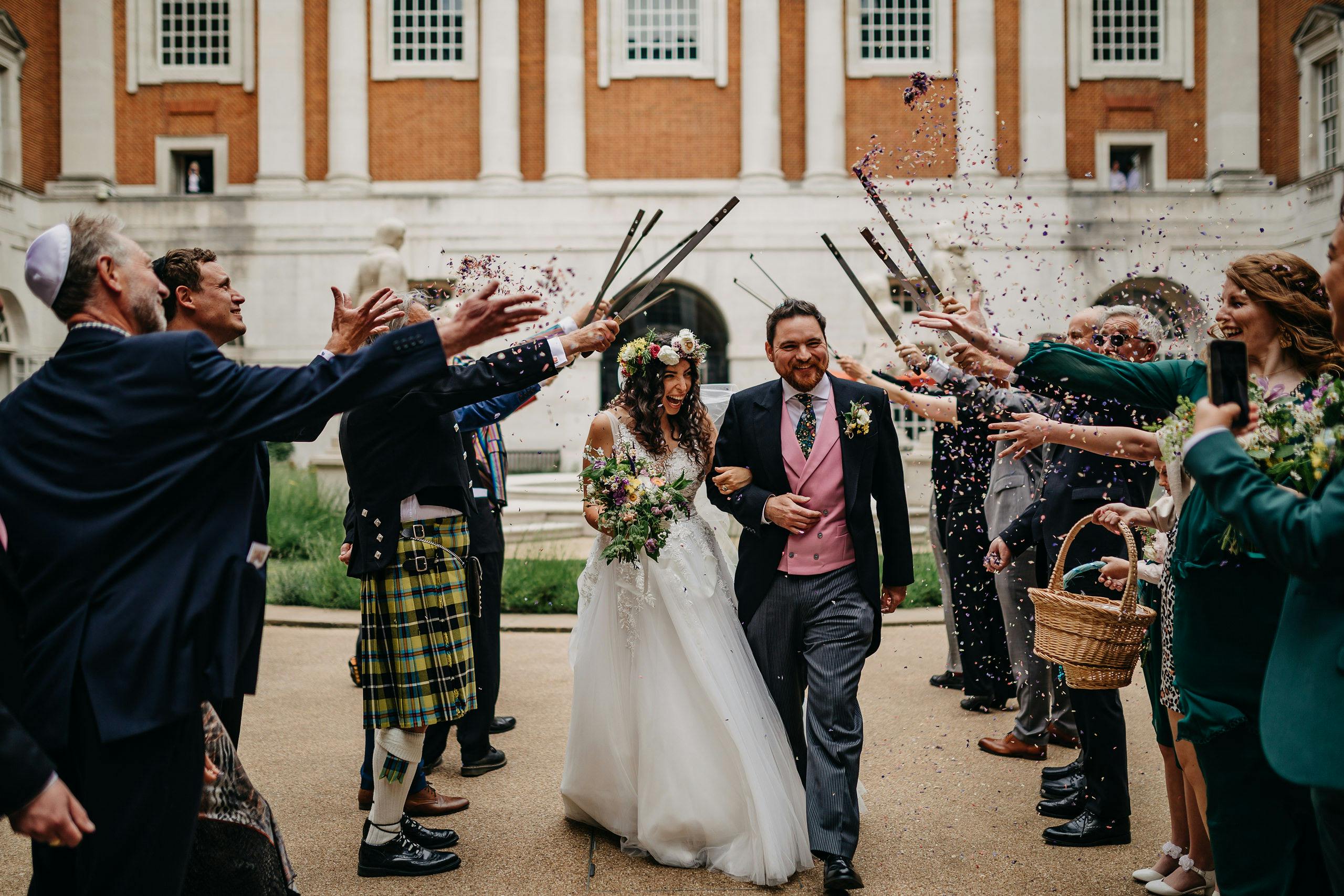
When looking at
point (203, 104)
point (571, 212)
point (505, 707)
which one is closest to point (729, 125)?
point (571, 212)

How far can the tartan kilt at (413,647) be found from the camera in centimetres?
428

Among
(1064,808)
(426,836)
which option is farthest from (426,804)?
(1064,808)

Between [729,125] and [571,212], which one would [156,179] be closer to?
[571,212]

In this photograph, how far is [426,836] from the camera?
4.45 meters

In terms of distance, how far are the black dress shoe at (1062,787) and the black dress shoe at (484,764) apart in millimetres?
2818

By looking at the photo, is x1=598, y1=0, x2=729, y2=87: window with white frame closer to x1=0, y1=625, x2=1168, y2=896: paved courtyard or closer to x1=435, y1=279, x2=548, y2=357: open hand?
x1=0, y1=625, x2=1168, y2=896: paved courtyard

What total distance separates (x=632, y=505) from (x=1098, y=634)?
6.40 feet

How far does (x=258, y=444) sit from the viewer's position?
111 inches

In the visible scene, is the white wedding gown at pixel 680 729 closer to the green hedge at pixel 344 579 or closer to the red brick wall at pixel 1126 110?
the green hedge at pixel 344 579

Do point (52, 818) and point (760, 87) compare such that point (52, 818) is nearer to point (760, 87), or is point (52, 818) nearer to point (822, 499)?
point (822, 499)

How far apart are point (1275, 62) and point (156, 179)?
1070 inches

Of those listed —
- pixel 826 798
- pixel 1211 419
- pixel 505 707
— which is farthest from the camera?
pixel 505 707

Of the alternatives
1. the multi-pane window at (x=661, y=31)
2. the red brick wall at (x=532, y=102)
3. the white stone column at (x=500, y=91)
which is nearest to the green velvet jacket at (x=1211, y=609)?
the white stone column at (x=500, y=91)

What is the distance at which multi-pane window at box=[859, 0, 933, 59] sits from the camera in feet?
80.2
